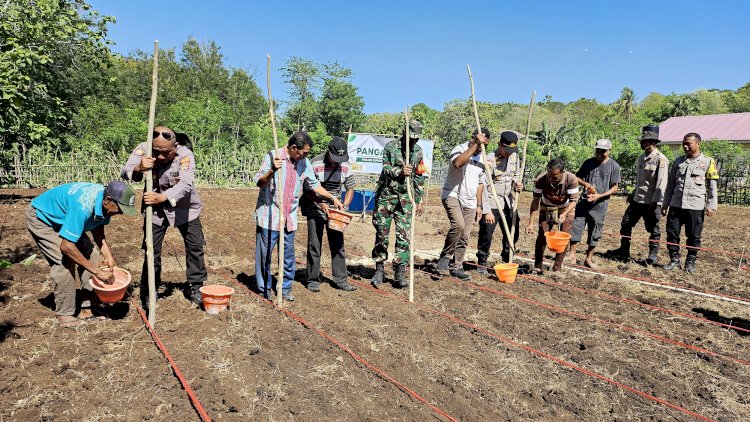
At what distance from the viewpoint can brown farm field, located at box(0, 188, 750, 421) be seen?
2910 millimetres

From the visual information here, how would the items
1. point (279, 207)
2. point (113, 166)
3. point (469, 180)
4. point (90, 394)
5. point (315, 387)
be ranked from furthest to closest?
point (113, 166) → point (469, 180) → point (279, 207) → point (315, 387) → point (90, 394)

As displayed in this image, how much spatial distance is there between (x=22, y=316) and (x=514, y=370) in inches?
152

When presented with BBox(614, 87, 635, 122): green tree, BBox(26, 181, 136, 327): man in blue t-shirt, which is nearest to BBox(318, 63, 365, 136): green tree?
BBox(26, 181, 136, 327): man in blue t-shirt

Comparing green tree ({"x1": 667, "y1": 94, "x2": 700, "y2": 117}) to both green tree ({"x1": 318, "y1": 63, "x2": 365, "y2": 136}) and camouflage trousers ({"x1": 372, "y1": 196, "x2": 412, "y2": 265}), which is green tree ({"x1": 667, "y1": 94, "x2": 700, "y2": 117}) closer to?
green tree ({"x1": 318, "y1": 63, "x2": 365, "y2": 136})

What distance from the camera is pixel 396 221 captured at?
5008 millimetres

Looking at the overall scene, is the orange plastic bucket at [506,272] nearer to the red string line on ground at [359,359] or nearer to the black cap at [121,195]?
the red string line on ground at [359,359]

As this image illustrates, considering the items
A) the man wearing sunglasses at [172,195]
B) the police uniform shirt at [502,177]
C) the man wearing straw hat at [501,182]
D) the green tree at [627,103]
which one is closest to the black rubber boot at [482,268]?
the man wearing straw hat at [501,182]

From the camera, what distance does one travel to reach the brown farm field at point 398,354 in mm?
2910

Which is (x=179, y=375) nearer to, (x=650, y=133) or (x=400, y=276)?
(x=400, y=276)

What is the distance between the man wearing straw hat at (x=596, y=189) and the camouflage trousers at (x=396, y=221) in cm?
259

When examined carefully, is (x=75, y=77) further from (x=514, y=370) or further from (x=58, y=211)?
(x=514, y=370)

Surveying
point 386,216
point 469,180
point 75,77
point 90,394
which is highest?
point 75,77

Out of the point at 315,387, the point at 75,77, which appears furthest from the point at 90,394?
the point at 75,77

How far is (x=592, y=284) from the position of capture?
5.76 metres
